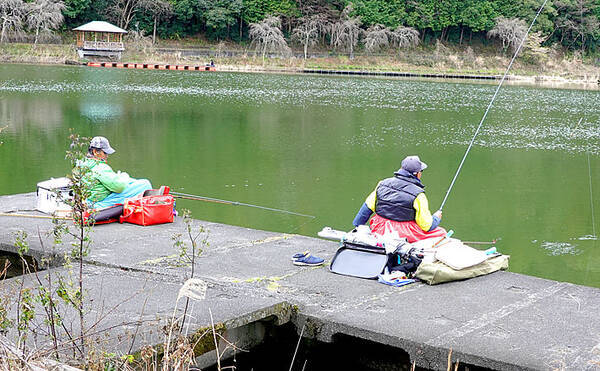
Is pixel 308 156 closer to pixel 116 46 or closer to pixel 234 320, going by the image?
pixel 234 320

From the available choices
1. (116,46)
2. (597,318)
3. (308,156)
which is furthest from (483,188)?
(116,46)

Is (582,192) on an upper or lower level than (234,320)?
lower

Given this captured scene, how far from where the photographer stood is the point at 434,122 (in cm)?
2014

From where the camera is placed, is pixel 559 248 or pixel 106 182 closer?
pixel 106 182

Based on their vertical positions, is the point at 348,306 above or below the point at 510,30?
below

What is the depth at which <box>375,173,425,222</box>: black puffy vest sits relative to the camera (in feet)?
18.6

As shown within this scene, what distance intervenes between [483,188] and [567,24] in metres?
52.6

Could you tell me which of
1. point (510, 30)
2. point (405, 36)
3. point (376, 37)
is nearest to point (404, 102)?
point (376, 37)

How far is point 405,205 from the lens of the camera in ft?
18.7

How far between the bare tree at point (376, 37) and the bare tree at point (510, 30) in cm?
838

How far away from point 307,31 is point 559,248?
43.1m

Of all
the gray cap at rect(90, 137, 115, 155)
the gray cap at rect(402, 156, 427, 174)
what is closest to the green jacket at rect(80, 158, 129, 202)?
the gray cap at rect(90, 137, 115, 155)

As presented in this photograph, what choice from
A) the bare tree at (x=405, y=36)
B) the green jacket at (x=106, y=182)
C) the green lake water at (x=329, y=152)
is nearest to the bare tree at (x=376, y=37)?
the bare tree at (x=405, y=36)

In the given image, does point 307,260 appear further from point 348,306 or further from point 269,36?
point 269,36
